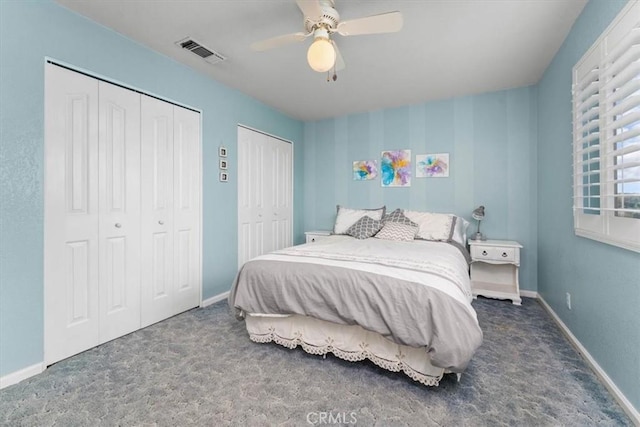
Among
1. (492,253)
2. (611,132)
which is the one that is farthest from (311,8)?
(492,253)

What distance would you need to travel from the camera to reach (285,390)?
1623mm

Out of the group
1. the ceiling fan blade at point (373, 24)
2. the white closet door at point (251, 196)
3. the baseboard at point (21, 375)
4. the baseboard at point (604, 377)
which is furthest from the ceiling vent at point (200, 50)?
the baseboard at point (604, 377)

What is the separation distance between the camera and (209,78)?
3.03 m

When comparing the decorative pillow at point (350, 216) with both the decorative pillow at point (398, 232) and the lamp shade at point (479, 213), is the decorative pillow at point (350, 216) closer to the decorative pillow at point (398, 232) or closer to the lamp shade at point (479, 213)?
the decorative pillow at point (398, 232)

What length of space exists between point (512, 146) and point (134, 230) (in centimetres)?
416

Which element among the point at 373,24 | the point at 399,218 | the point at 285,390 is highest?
the point at 373,24

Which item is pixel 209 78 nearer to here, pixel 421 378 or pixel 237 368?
pixel 237 368

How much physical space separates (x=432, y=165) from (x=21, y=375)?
4.26m

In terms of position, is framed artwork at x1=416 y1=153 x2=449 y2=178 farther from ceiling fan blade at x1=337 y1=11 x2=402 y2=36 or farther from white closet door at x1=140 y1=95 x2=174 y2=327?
white closet door at x1=140 y1=95 x2=174 y2=327

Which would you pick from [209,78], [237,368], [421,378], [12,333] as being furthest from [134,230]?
[421,378]

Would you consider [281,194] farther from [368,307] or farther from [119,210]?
[368,307]

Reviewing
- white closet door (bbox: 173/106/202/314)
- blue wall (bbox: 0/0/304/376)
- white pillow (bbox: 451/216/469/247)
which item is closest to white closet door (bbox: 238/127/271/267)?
white closet door (bbox: 173/106/202/314)

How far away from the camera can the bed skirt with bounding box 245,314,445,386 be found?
1658 mm

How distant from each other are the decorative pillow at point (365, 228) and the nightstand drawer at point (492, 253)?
1105 millimetres
